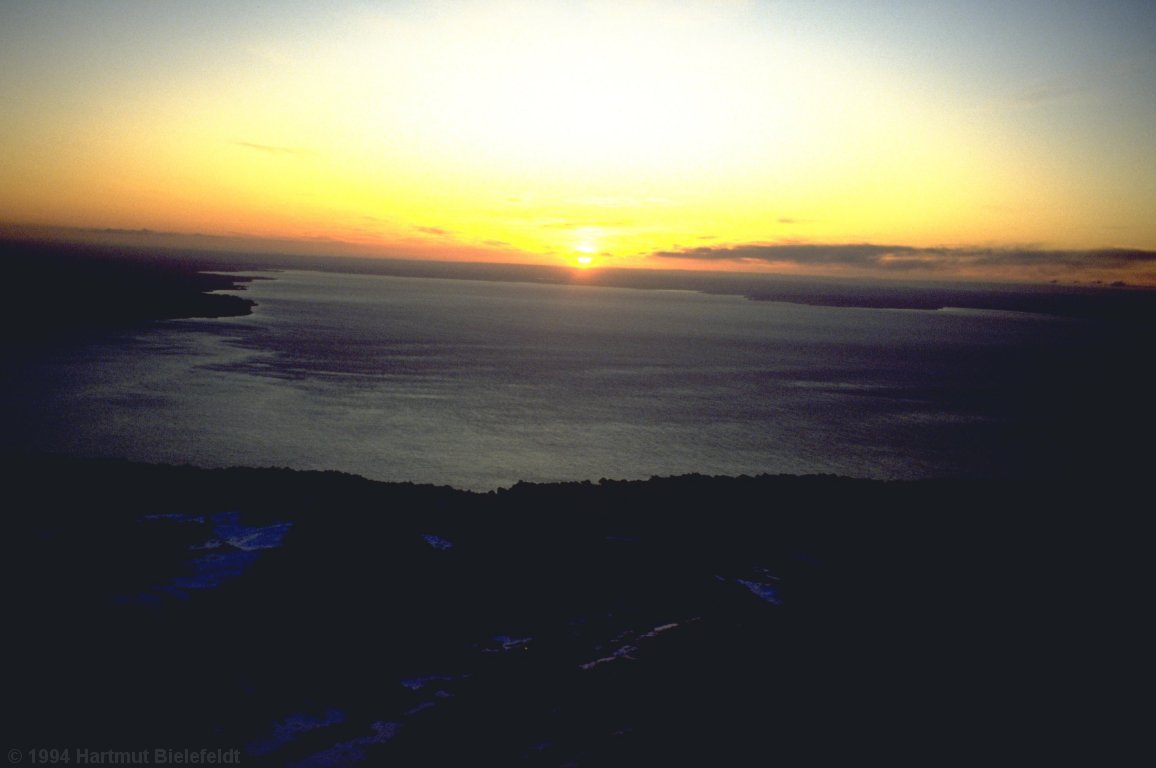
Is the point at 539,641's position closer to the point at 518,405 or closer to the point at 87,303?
the point at 518,405

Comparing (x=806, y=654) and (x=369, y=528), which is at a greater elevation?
(x=369, y=528)

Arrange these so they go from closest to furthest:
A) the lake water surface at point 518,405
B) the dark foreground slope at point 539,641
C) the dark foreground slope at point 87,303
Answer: the dark foreground slope at point 539,641 < the lake water surface at point 518,405 < the dark foreground slope at point 87,303

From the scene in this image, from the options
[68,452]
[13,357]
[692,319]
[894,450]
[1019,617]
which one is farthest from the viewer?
[692,319]

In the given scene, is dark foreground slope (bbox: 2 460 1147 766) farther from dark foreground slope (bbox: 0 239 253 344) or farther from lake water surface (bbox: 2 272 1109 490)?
dark foreground slope (bbox: 0 239 253 344)

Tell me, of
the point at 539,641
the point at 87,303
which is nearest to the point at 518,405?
the point at 539,641

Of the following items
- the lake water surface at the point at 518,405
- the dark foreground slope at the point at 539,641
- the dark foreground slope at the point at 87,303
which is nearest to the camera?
the dark foreground slope at the point at 539,641

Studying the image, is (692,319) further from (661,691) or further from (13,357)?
(661,691)

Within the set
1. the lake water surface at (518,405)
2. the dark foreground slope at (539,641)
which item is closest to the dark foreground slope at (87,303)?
the lake water surface at (518,405)

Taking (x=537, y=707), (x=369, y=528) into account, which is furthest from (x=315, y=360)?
(x=537, y=707)

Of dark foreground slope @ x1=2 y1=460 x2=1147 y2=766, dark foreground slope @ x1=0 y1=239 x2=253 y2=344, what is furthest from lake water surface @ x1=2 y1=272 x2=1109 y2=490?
dark foreground slope @ x1=2 y1=460 x2=1147 y2=766

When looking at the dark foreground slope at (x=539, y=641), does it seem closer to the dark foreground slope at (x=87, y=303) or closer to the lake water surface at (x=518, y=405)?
the lake water surface at (x=518, y=405)
